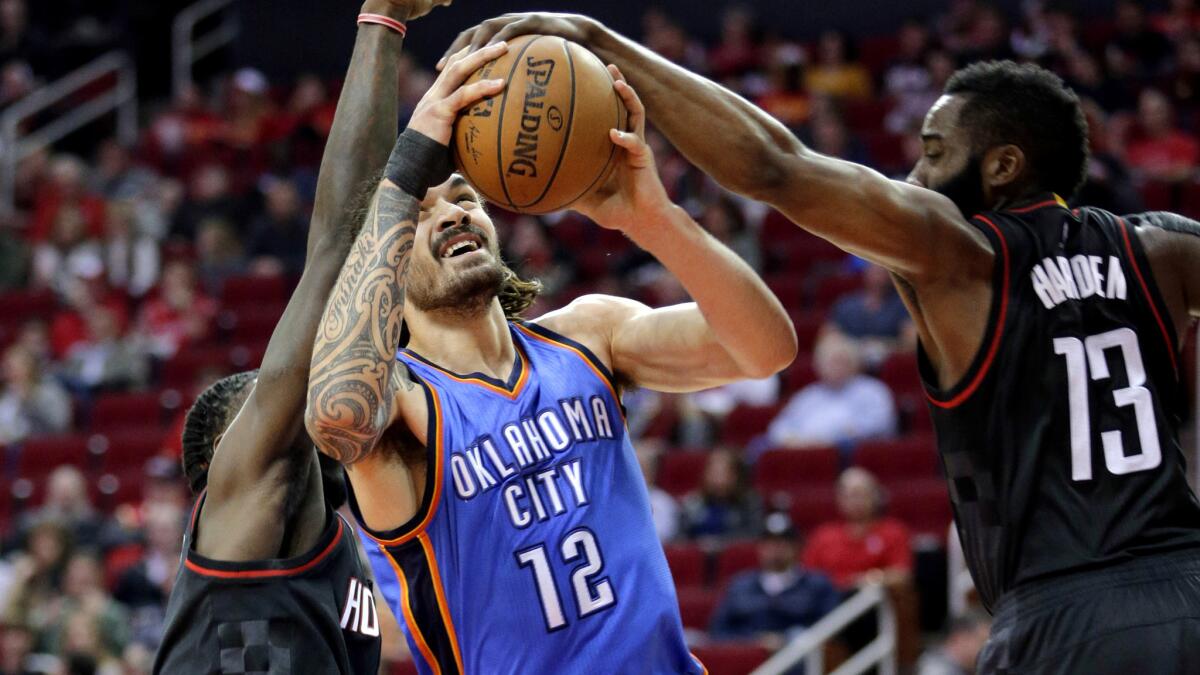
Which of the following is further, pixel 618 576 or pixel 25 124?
pixel 25 124

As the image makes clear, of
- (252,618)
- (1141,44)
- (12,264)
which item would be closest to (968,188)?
(252,618)

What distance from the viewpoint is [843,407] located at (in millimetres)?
9969

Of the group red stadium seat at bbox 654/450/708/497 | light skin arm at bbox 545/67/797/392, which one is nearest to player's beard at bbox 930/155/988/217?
light skin arm at bbox 545/67/797/392

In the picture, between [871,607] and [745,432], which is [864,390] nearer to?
[745,432]

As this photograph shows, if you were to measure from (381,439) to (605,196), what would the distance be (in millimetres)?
734

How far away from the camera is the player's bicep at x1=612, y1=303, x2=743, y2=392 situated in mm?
3811

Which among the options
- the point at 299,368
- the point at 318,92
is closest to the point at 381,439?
the point at 299,368

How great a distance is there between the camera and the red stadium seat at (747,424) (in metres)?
10.6

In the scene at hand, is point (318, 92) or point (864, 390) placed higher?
point (318, 92)

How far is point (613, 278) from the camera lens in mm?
12367

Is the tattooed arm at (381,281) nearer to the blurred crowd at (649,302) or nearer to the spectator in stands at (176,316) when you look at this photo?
the blurred crowd at (649,302)

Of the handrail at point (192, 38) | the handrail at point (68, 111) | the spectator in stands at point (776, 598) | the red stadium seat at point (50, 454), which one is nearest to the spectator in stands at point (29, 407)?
the red stadium seat at point (50, 454)

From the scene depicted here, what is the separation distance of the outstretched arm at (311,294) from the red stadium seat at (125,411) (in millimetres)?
9913

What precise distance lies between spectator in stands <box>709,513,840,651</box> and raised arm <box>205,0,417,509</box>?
5122mm
